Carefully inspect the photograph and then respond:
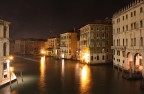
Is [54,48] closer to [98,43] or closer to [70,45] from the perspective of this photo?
[70,45]

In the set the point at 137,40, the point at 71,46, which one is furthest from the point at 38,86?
the point at 71,46

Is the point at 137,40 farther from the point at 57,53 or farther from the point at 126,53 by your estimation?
the point at 57,53

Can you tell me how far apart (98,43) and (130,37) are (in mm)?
22746

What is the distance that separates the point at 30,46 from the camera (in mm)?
159375

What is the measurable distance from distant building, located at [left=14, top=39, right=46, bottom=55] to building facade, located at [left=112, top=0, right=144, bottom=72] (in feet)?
336

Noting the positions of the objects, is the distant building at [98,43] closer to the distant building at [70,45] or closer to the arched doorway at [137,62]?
the arched doorway at [137,62]

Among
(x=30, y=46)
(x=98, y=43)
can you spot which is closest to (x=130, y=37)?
(x=98, y=43)

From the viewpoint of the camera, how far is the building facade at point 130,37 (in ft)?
136

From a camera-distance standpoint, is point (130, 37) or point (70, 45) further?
point (70, 45)

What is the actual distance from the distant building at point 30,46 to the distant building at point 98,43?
291ft

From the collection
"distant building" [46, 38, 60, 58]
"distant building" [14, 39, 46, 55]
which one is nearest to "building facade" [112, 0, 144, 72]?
"distant building" [46, 38, 60, 58]

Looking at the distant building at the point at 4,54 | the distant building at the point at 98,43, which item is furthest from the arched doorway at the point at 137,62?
the distant building at the point at 4,54

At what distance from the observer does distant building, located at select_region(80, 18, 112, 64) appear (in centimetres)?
6806

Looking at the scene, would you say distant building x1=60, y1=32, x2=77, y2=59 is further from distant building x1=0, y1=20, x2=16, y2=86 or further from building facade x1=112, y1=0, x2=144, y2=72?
distant building x1=0, y1=20, x2=16, y2=86
